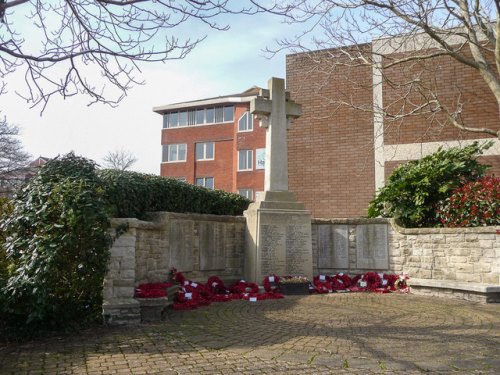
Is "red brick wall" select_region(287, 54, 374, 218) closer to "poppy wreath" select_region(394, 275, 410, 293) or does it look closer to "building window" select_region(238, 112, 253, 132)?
"poppy wreath" select_region(394, 275, 410, 293)

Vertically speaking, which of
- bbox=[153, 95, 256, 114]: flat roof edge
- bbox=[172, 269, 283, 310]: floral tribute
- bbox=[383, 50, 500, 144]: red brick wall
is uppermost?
bbox=[153, 95, 256, 114]: flat roof edge

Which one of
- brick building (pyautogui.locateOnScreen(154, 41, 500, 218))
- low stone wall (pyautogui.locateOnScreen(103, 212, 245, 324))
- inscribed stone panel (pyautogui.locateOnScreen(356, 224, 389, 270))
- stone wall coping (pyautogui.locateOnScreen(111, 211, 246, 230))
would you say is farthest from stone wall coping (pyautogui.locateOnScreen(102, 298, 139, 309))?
brick building (pyautogui.locateOnScreen(154, 41, 500, 218))

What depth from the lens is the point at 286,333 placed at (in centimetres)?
578

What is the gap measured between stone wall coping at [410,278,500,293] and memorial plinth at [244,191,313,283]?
7.51ft

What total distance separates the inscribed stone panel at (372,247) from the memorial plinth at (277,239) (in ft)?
4.41

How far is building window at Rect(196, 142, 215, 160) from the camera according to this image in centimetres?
4034

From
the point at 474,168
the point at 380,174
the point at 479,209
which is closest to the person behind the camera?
the point at 479,209

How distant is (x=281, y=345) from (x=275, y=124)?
652cm

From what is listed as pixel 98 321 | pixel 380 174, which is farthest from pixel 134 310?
pixel 380 174

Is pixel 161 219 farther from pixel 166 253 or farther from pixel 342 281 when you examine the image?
pixel 342 281

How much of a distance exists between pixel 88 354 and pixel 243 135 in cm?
3397

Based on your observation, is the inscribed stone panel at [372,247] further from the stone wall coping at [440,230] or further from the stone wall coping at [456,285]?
the stone wall coping at [456,285]

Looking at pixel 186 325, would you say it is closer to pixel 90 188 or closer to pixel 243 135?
pixel 90 188

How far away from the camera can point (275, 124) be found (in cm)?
1082
